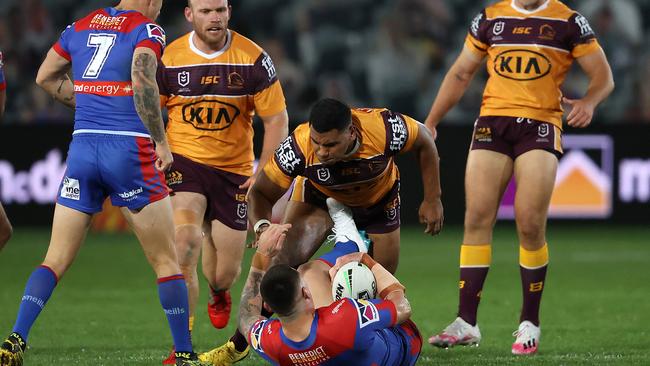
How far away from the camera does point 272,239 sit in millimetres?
7039

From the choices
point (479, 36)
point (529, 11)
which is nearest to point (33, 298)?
point (479, 36)

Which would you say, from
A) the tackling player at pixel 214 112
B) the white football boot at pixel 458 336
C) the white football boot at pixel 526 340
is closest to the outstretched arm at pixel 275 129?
the tackling player at pixel 214 112

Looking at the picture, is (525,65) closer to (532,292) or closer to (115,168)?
(532,292)

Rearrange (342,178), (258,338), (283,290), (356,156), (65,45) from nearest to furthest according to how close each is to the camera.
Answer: (283,290) < (258,338) < (65,45) < (356,156) < (342,178)

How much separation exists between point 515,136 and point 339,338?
8.81 ft

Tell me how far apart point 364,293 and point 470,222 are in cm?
182

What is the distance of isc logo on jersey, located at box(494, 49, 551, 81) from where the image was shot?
8.49 metres

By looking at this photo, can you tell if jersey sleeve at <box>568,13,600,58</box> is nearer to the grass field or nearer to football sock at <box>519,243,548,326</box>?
football sock at <box>519,243,548,326</box>

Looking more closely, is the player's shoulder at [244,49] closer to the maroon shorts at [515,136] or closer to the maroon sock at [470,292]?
the maroon shorts at [515,136]

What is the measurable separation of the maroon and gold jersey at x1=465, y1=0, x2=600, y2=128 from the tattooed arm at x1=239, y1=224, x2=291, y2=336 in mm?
2058

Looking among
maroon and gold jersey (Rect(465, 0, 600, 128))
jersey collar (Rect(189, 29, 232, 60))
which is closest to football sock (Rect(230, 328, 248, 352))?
jersey collar (Rect(189, 29, 232, 60))

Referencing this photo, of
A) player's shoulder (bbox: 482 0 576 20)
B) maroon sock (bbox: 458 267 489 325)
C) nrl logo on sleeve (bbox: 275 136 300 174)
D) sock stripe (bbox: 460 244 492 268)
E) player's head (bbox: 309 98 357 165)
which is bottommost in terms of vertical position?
maroon sock (bbox: 458 267 489 325)

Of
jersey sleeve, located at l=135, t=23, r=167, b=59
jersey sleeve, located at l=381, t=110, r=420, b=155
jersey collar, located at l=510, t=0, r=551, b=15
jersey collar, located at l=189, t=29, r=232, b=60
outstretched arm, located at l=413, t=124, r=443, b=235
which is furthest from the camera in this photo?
jersey collar, located at l=189, t=29, r=232, b=60

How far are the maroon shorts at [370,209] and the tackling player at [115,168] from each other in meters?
1.09
